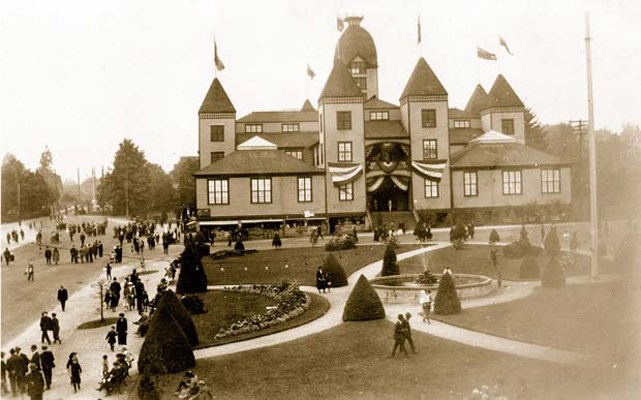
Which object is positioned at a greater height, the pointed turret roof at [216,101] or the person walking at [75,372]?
the pointed turret roof at [216,101]

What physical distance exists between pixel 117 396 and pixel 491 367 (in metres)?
11.3

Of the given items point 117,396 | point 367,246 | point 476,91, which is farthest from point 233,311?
point 476,91

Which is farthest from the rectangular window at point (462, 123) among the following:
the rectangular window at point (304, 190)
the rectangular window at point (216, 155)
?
the rectangular window at point (216, 155)

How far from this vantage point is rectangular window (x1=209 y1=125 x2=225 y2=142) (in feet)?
225

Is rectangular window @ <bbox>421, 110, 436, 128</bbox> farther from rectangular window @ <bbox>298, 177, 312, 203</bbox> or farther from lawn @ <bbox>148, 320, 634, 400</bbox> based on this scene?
lawn @ <bbox>148, 320, 634, 400</bbox>

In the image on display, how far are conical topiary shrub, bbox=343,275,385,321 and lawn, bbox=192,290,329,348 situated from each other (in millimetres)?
1925

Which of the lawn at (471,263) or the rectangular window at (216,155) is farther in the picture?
the rectangular window at (216,155)

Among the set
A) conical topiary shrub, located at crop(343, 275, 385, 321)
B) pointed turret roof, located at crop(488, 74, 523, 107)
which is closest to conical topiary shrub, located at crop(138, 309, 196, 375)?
conical topiary shrub, located at crop(343, 275, 385, 321)

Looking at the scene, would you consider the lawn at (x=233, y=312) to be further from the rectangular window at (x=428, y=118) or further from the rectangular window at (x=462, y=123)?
the rectangular window at (x=462, y=123)

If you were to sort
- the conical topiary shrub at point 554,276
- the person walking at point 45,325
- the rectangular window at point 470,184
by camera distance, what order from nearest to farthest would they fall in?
the person walking at point 45,325
the conical topiary shrub at point 554,276
the rectangular window at point 470,184

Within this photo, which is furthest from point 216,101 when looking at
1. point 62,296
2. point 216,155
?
point 62,296

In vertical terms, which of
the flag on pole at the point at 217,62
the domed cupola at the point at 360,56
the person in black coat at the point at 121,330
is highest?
the domed cupola at the point at 360,56

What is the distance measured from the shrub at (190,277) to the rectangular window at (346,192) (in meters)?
25.1

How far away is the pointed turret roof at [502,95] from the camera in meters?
70.9
